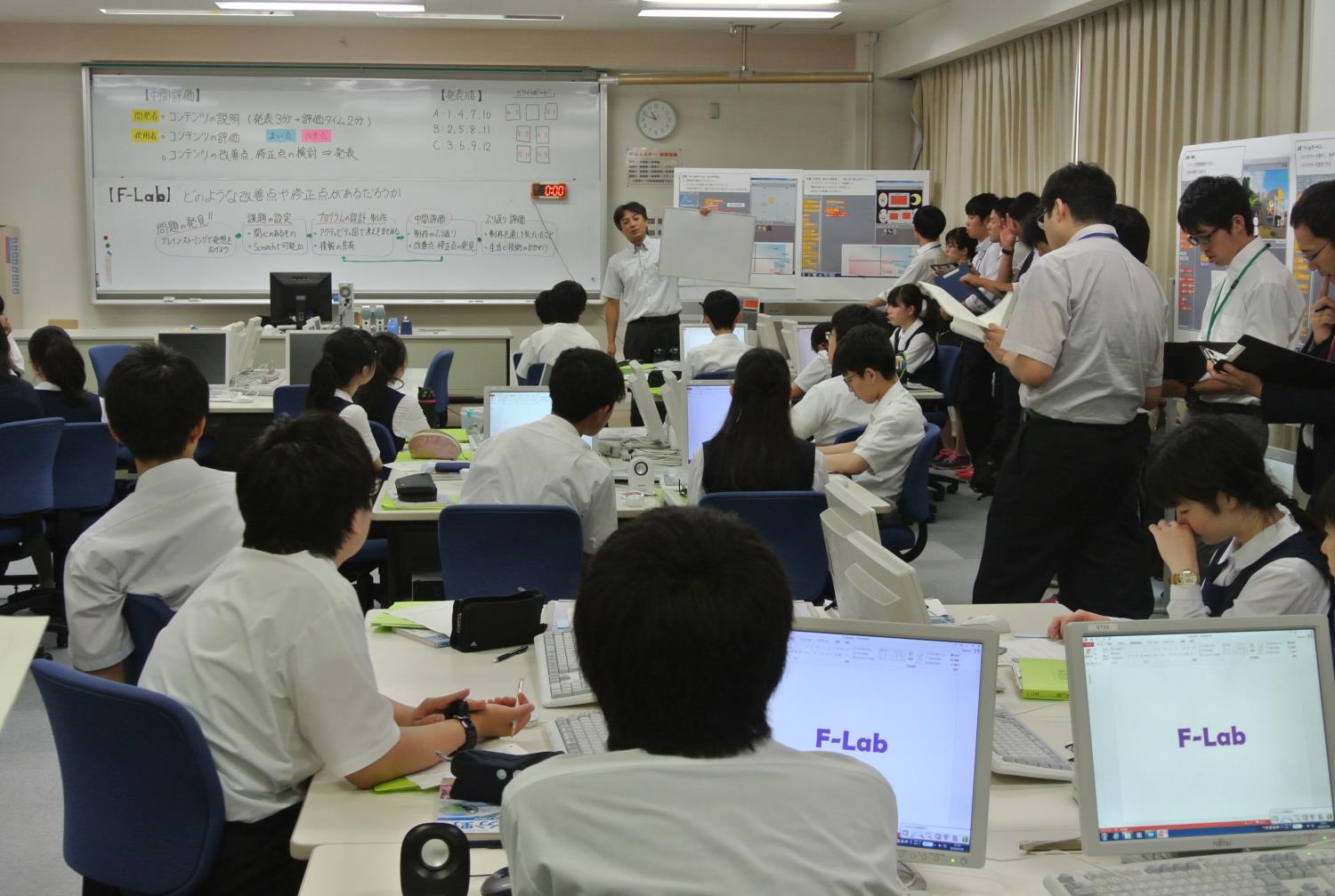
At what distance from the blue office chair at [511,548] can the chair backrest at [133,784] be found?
1.37m

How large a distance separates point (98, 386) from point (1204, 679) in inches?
299

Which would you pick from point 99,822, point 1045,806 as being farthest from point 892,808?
point 99,822

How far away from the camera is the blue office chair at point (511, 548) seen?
10.6 feet

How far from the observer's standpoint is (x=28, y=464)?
450 cm

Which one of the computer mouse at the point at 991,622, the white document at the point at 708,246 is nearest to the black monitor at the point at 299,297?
the white document at the point at 708,246

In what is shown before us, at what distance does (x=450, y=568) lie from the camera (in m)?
3.32

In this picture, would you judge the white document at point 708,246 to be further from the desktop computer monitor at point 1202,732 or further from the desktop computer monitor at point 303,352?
the desktop computer monitor at point 1202,732

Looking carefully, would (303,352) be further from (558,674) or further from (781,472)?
(558,674)

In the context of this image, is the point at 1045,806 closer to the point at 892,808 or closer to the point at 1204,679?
the point at 1204,679

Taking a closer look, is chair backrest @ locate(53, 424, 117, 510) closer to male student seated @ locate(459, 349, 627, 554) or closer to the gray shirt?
male student seated @ locate(459, 349, 627, 554)

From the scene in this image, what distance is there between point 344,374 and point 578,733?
3039 millimetres

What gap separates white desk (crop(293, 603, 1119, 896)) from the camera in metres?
1.69

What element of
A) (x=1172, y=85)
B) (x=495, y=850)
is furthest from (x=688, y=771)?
(x=1172, y=85)

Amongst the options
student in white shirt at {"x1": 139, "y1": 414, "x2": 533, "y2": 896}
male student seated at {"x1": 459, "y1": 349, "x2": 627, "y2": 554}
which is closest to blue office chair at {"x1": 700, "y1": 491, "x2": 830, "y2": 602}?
male student seated at {"x1": 459, "y1": 349, "x2": 627, "y2": 554}
